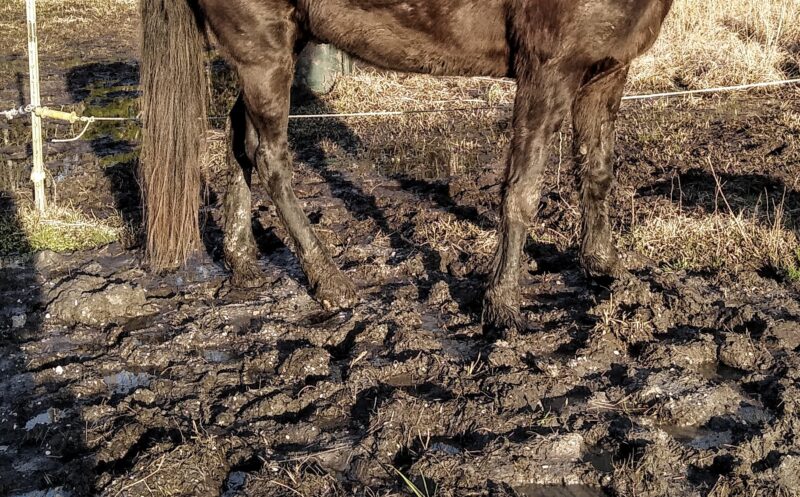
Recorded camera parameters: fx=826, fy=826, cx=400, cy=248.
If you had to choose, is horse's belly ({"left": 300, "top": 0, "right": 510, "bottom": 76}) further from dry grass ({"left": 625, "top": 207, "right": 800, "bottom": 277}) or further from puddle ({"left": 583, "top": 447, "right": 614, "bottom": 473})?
puddle ({"left": 583, "top": 447, "right": 614, "bottom": 473})

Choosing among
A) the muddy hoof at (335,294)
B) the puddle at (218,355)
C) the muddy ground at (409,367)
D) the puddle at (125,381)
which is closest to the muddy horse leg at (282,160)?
the muddy hoof at (335,294)

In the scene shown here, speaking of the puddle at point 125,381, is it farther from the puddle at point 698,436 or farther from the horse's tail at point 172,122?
the puddle at point 698,436

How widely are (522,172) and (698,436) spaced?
1478 millimetres

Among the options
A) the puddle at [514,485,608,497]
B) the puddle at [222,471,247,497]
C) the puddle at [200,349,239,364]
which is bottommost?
the puddle at [222,471,247,497]

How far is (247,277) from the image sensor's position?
15.2 feet

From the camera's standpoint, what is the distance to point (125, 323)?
4.23 m

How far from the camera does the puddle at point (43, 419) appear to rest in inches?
128

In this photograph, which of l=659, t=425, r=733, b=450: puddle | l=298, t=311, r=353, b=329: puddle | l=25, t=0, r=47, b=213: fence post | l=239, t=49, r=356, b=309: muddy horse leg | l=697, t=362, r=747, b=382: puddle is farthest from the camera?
l=25, t=0, r=47, b=213: fence post

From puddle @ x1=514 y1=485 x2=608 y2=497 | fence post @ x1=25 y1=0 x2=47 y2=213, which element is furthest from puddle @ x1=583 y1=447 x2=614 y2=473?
fence post @ x1=25 y1=0 x2=47 y2=213

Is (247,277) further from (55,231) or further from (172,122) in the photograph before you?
(55,231)

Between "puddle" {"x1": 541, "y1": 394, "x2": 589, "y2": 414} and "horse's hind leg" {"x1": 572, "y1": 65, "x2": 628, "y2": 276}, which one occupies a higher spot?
"horse's hind leg" {"x1": 572, "y1": 65, "x2": 628, "y2": 276}

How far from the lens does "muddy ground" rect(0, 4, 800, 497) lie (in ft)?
9.43

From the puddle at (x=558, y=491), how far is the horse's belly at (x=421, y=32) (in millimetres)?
2136

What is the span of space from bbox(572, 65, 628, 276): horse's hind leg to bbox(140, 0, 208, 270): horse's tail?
2.07 metres
